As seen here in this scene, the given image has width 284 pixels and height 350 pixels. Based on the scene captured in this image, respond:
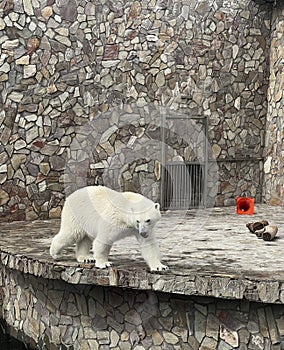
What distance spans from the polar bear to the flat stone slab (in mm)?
120

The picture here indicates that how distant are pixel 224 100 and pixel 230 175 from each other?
95cm

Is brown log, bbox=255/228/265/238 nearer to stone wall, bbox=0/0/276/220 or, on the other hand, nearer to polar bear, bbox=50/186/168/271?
polar bear, bbox=50/186/168/271

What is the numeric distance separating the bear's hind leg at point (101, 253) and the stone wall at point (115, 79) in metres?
2.64

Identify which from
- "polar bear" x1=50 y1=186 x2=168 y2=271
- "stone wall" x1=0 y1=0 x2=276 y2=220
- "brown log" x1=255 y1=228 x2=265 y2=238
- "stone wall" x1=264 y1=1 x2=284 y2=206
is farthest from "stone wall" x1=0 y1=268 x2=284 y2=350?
"stone wall" x1=264 y1=1 x2=284 y2=206

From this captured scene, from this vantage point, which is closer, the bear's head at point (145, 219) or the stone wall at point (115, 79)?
the bear's head at point (145, 219)

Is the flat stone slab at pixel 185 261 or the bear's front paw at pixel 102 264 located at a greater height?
the bear's front paw at pixel 102 264

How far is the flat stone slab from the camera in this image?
4.52 meters

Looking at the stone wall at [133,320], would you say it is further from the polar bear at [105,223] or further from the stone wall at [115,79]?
the stone wall at [115,79]

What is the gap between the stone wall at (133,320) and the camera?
458cm

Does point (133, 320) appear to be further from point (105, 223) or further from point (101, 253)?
point (105, 223)

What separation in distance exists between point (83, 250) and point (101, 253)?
1.10 ft

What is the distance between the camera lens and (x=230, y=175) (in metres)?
8.76

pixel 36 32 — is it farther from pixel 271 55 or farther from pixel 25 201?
pixel 271 55

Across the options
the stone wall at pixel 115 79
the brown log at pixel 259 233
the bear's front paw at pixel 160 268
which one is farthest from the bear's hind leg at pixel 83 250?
the stone wall at pixel 115 79
